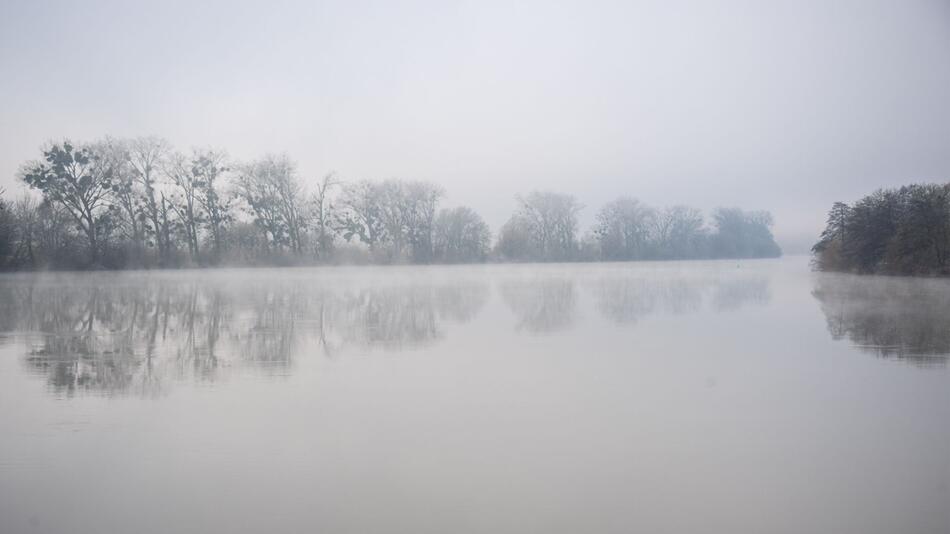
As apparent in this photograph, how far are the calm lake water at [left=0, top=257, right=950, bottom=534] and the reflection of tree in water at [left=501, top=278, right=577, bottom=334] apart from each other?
0.89 meters

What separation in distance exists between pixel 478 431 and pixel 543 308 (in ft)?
29.4

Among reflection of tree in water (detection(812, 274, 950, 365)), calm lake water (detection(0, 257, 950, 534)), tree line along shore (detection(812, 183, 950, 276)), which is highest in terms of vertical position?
tree line along shore (detection(812, 183, 950, 276))

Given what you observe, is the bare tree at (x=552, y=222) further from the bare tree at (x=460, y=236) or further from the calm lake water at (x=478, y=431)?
the calm lake water at (x=478, y=431)

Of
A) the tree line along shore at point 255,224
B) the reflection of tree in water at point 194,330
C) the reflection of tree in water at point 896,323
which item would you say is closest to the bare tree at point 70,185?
the tree line along shore at point 255,224

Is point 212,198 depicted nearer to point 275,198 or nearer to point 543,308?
point 275,198

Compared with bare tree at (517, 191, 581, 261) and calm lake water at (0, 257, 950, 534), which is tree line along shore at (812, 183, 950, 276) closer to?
calm lake water at (0, 257, 950, 534)

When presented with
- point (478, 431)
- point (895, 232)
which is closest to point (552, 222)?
point (895, 232)

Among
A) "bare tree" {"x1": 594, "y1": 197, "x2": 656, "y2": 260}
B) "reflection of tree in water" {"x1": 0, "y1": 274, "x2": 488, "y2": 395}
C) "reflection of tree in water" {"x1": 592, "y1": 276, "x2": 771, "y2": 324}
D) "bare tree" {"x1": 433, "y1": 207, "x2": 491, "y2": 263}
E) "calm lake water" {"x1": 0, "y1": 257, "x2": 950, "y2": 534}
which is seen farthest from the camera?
"bare tree" {"x1": 594, "y1": 197, "x2": 656, "y2": 260}

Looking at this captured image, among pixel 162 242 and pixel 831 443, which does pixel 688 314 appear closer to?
pixel 831 443

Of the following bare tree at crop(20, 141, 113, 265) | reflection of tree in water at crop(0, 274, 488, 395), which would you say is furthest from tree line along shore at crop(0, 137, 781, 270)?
reflection of tree in water at crop(0, 274, 488, 395)

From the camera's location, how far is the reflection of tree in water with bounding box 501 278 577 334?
10321mm

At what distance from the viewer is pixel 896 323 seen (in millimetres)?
9922

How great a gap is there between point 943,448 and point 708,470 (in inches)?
65.4

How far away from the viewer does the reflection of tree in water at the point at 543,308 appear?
10.3m
